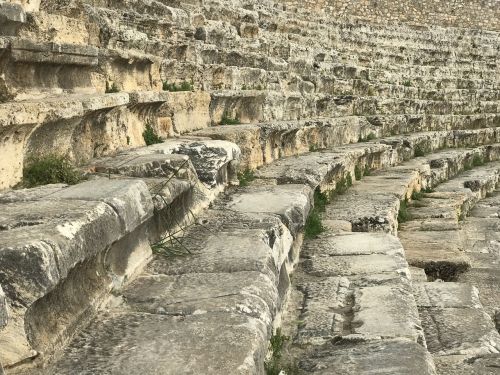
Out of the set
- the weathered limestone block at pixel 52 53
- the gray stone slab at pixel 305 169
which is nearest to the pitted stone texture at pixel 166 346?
the weathered limestone block at pixel 52 53

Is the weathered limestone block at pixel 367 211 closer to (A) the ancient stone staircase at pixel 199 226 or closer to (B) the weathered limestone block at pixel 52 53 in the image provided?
(A) the ancient stone staircase at pixel 199 226

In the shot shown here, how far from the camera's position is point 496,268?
6.23 m

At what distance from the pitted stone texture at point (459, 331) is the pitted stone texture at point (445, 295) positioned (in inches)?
3.2

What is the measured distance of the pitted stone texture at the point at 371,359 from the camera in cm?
285

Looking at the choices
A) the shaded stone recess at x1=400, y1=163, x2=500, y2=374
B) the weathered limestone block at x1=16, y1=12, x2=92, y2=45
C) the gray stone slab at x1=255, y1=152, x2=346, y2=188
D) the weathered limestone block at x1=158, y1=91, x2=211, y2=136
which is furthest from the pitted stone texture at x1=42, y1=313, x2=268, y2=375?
the weathered limestone block at x1=158, y1=91, x2=211, y2=136

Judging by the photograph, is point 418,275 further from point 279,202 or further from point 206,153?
point 206,153

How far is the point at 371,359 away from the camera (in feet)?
9.80

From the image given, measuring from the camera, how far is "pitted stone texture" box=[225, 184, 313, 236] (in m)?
4.48

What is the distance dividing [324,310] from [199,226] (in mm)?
966

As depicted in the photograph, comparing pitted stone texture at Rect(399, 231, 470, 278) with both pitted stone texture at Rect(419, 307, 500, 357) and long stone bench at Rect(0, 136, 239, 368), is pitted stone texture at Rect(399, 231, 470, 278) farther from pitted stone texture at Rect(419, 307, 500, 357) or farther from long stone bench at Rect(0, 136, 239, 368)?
long stone bench at Rect(0, 136, 239, 368)

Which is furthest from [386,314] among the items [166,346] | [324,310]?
[166,346]

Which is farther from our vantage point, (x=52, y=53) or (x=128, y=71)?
(x=128, y=71)

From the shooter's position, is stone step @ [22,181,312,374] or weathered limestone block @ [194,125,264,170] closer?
stone step @ [22,181,312,374]

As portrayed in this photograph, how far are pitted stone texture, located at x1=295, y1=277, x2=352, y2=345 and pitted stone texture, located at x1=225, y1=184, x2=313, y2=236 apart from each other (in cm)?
50
